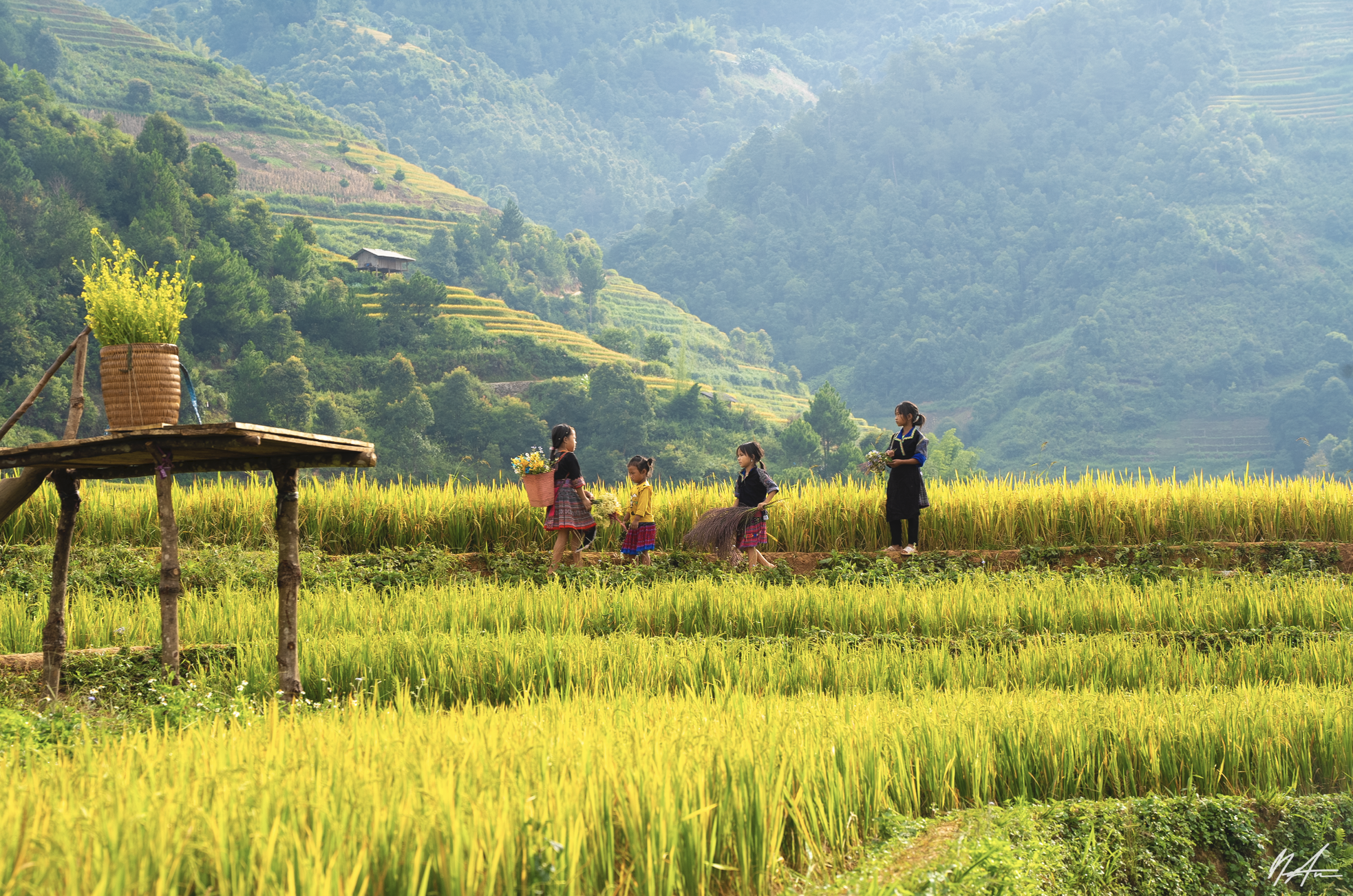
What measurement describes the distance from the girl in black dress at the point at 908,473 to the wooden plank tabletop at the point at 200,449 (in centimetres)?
565

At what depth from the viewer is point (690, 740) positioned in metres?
3.04

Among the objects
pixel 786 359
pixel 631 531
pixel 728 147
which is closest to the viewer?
pixel 631 531

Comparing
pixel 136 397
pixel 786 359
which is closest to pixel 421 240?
pixel 786 359

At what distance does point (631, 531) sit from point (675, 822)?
6.56 metres

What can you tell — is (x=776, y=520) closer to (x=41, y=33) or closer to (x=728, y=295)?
(x=41, y=33)

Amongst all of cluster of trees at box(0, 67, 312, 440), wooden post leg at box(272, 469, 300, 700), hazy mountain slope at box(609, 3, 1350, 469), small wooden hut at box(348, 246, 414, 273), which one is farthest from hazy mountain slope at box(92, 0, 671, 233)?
wooden post leg at box(272, 469, 300, 700)

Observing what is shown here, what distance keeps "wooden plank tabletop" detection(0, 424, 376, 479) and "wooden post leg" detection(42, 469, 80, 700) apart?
10cm

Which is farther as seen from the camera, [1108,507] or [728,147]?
[728,147]

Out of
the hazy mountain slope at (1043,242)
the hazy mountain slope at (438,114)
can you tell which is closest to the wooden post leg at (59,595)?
the hazy mountain slope at (1043,242)

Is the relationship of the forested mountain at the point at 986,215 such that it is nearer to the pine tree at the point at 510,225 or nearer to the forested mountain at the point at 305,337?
the pine tree at the point at 510,225

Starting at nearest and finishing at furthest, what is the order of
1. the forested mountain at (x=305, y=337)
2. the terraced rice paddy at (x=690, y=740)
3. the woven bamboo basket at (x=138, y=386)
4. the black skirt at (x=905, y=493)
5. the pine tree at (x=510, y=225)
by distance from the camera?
1. the terraced rice paddy at (x=690, y=740)
2. the woven bamboo basket at (x=138, y=386)
3. the black skirt at (x=905, y=493)
4. the forested mountain at (x=305, y=337)
5. the pine tree at (x=510, y=225)

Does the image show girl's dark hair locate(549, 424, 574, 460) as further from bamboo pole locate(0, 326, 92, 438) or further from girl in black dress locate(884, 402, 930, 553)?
bamboo pole locate(0, 326, 92, 438)

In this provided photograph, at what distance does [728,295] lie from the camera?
4535 inches

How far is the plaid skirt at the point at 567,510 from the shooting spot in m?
8.67
